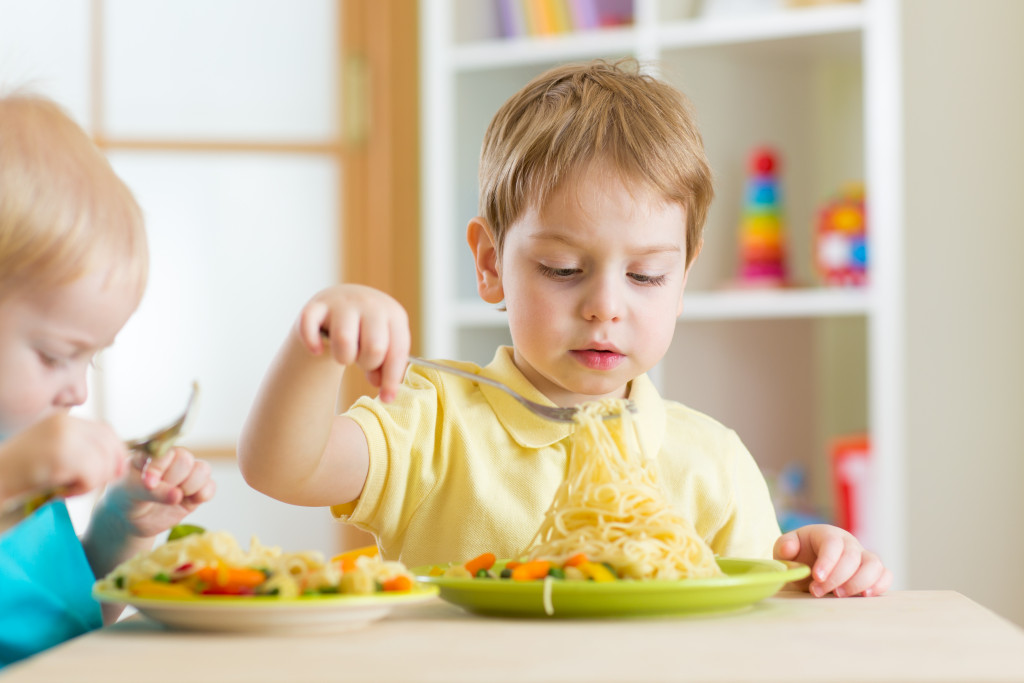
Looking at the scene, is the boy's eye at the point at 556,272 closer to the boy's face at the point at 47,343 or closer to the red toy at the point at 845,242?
the boy's face at the point at 47,343

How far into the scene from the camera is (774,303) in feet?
8.02

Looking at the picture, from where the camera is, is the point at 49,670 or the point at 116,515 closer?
the point at 49,670

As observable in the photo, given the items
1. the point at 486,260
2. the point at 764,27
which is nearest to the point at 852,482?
the point at 764,27

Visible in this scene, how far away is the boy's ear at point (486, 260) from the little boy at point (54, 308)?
0.39 meters

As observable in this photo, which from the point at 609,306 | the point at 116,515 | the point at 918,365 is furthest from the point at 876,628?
the point at 918,365

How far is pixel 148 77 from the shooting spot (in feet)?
10.1

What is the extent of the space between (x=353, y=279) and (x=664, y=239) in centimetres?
208

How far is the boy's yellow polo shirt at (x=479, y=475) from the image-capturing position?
1071mm

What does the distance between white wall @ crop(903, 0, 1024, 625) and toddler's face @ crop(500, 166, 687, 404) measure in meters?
1.75

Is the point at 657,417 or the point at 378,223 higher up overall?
the point at 378,223

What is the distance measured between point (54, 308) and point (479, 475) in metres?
0.41

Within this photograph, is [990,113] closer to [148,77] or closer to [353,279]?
[353,279]

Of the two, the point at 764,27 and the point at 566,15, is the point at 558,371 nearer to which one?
the point at 764,27

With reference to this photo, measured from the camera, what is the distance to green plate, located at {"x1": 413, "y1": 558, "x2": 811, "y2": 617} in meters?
0.68
